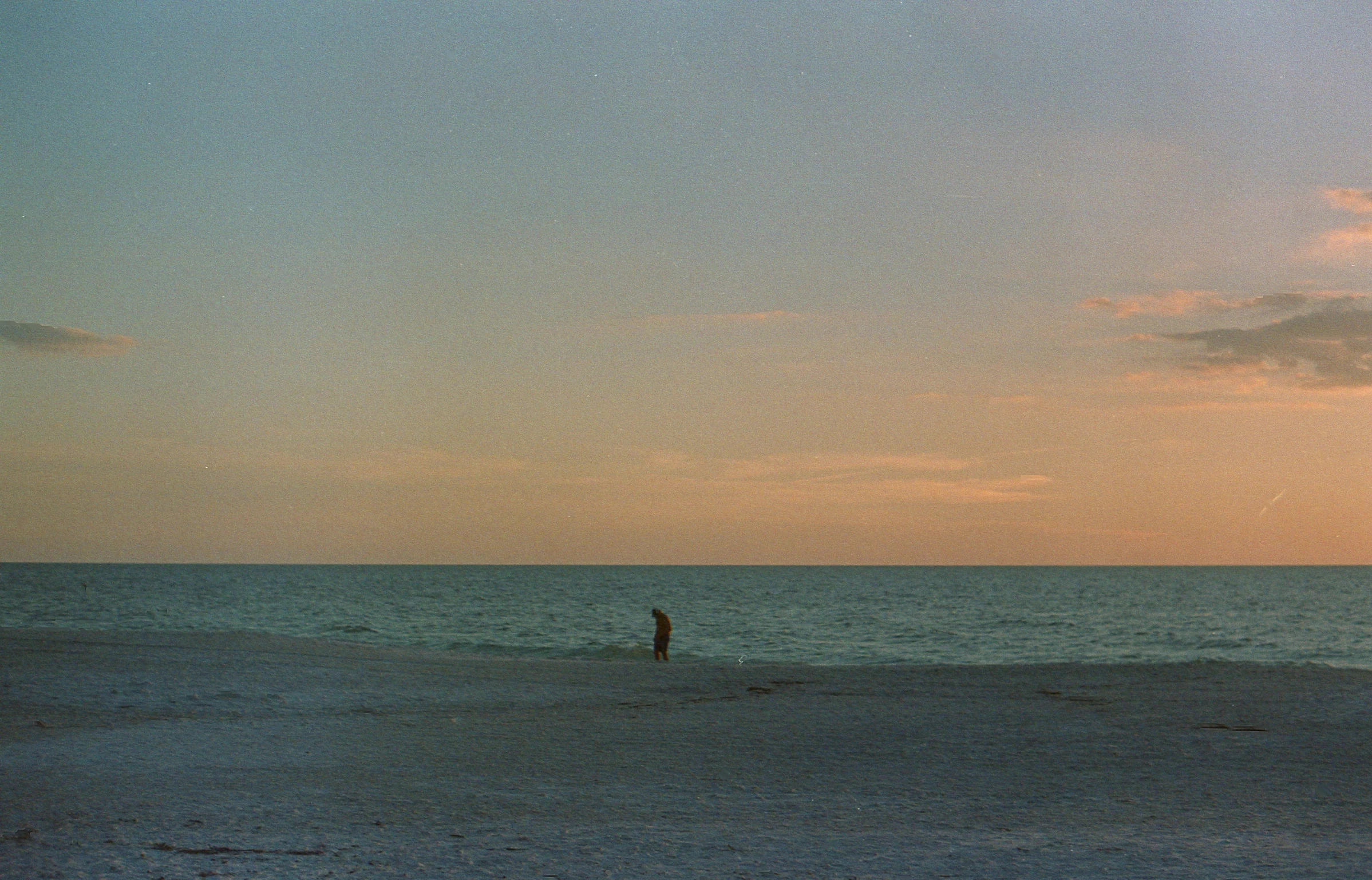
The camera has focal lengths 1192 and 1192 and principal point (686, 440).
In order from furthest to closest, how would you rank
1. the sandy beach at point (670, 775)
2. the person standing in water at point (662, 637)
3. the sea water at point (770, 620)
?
the sea water at point (770, 620) < the person standing in water at point (662, 637) < the sandy beach at point (670, 775)

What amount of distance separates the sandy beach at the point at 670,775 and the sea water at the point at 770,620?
12799 mm

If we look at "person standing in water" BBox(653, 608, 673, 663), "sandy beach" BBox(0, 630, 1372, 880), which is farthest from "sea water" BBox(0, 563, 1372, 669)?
"sandy beach" BBox(0, 630, 1372, 880)

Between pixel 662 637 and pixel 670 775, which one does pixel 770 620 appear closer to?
pixel 662 637

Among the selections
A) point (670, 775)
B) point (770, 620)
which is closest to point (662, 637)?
point (670, 775)

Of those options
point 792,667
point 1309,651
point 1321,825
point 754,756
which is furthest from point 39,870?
point 1309,651

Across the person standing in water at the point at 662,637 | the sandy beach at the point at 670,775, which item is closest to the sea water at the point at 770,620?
the person standing in water at the point at 662,637

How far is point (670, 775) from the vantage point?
11.0 m

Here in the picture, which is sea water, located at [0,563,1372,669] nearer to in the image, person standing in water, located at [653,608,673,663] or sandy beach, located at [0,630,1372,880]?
person standing in water, located at [653,608,673,663]

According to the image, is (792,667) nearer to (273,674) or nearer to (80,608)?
(273,674)

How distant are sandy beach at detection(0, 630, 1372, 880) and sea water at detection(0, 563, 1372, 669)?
12.8m

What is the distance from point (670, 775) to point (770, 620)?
44.2 metres

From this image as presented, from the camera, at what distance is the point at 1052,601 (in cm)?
8162

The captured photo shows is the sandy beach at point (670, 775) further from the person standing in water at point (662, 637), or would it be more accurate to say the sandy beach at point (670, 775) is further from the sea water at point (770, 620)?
the sea water at point (770, 620)

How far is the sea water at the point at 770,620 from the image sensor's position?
119 ft
